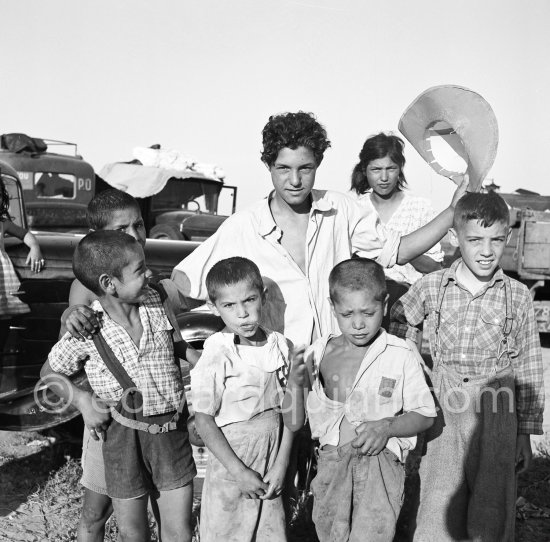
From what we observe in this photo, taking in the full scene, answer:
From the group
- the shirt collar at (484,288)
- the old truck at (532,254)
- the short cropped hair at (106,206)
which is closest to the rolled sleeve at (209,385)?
the short cropped hair at (106,206)

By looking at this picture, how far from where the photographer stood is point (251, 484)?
2238 mm

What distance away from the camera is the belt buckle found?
2.36m

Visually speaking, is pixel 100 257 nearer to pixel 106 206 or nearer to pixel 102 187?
pixel 106 206

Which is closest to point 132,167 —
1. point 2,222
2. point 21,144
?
point 21,144

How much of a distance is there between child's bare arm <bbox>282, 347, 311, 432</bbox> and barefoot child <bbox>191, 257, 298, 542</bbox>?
38 millimetres

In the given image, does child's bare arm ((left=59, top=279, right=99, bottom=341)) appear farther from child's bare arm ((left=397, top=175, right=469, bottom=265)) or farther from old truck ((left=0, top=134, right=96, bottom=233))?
old truck ((left=0, top=134, right=96, bottom=233))

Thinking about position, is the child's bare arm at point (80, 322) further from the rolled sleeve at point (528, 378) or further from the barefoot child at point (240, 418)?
the rolled sleeve at point (528, 378)

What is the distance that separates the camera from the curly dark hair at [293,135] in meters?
2.58

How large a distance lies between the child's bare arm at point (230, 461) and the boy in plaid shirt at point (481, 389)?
0.76 meters

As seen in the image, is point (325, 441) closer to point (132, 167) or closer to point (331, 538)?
point (331, 538)

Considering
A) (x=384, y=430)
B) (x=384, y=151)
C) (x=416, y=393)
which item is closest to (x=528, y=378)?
(x=416, y=393)

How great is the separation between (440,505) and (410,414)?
508mm

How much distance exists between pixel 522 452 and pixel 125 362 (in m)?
1.53

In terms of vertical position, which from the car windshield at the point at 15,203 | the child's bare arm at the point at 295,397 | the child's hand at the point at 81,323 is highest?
the car windshield at the point at 15,203
